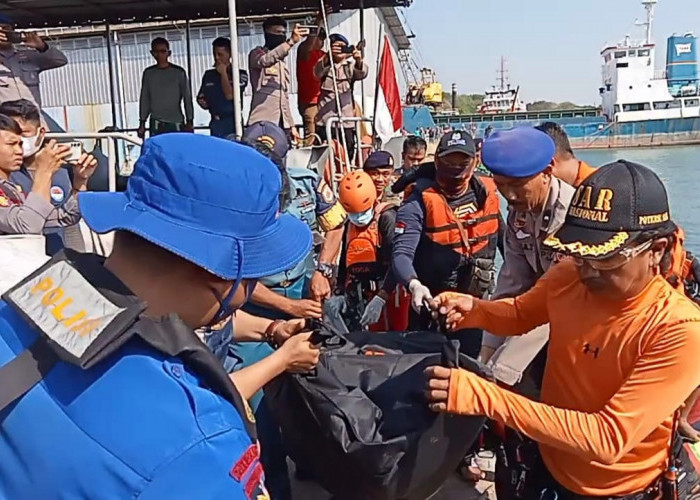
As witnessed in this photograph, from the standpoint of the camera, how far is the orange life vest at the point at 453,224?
3.51 m

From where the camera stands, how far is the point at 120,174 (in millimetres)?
5758

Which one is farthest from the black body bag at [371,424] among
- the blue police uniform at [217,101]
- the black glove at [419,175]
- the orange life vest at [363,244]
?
the blue police uniform at [217,101]

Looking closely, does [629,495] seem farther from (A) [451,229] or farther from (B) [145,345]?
(A) [451,229]

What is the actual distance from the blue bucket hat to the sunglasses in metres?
0.85

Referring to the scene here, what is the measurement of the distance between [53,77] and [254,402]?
17742 millimetres

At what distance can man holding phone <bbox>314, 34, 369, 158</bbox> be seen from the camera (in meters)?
6.63

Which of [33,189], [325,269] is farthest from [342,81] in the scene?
[33,189]

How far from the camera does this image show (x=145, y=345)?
0.95 m

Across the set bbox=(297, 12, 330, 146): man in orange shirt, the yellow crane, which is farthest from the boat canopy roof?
the yellow crane

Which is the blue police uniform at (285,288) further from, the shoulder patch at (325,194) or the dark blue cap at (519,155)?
the dark blue cap at (519,155)

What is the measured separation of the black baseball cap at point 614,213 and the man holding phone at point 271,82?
4805mm

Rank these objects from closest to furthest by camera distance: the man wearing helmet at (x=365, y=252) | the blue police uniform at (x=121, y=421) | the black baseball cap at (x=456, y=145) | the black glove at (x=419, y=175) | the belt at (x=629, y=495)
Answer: the blue police uniform at (x=121, y=421) → the belt at (x=629, y=495) → the black baseball cap at (x=456, y=145) → the black glove at (x=419, y=175) → the man wearing helmet at (x=365, y=252)

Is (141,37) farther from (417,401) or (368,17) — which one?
(417,401)

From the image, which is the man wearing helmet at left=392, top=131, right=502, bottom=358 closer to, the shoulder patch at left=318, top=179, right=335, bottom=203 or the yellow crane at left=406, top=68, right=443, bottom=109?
the shoulder patch at left=318, top=179, right=335, bottom=203
